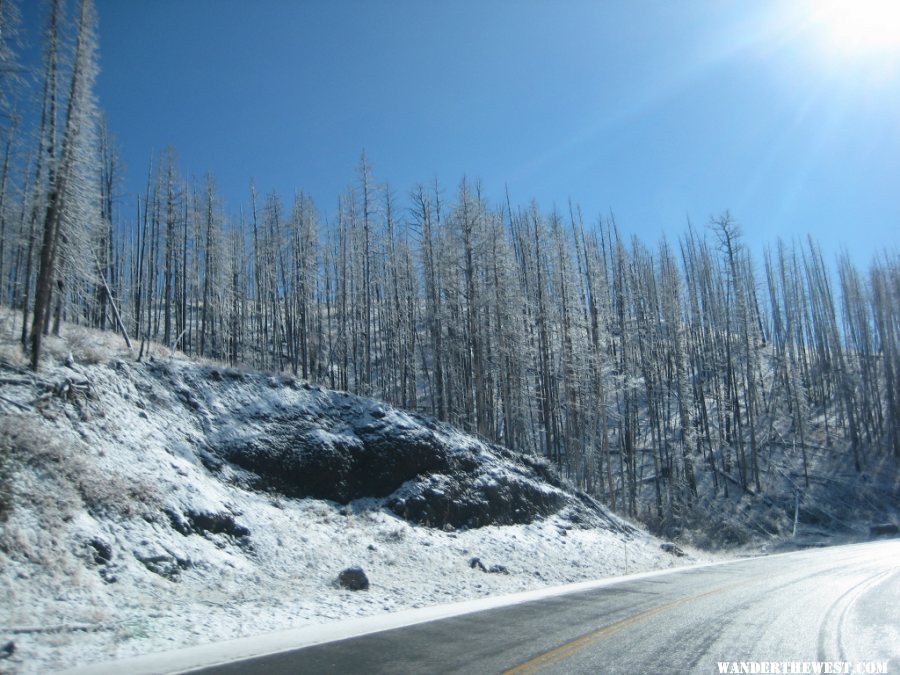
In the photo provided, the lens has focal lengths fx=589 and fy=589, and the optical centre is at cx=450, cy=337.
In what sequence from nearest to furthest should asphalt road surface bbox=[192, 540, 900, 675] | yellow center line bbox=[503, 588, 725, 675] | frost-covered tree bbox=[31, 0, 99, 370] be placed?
yellow center line bbox=[503, 588, 725, 675]
asphalt road surface bbox=[192, 540, 900, 675]
frost-covered tree bbox=[31, 0, 99, 370]

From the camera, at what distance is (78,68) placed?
17.5m

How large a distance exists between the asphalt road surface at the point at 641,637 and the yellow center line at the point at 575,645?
0.02 meters

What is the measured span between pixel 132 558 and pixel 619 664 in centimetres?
864

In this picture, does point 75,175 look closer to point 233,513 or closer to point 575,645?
point 233,513

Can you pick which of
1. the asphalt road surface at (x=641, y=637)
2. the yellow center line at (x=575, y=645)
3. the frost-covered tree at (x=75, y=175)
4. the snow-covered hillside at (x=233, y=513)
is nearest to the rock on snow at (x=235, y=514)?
the snow-covered hillside at (x=233, y=513)

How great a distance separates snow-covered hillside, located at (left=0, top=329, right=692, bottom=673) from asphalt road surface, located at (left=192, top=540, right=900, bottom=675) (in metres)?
2.37

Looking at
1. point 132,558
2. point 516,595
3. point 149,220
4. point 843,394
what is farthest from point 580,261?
point 132,558

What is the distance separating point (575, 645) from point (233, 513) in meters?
9.15

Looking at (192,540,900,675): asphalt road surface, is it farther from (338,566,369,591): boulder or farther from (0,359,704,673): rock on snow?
(338,566,369,591): boulder

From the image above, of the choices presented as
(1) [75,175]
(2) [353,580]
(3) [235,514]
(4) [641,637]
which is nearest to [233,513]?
(3) [235,514]

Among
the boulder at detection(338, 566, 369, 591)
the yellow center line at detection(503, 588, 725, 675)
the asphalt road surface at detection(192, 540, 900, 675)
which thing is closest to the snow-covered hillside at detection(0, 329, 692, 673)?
the boulder at detection(338, 566, 369, 591)

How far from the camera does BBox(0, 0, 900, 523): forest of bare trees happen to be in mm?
18750

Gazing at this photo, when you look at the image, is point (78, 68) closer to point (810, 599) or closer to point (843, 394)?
point (810, 599)

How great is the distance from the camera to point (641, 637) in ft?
28.1
